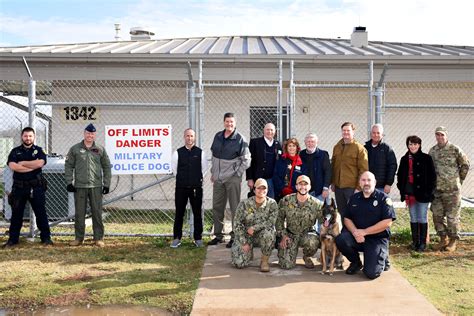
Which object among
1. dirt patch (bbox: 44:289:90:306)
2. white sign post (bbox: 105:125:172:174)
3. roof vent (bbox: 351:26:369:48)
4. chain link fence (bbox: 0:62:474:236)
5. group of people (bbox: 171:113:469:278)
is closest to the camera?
dirt patch (bbox: 44:289:90:306)

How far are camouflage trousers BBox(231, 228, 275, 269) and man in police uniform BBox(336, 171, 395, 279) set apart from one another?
0.80 metres

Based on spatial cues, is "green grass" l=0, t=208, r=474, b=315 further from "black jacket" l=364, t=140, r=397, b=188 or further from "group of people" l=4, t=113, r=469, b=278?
"black jacket" l=364, t=140, r=397, b=188

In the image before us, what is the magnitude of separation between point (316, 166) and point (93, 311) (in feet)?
11.1

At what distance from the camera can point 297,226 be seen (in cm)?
616

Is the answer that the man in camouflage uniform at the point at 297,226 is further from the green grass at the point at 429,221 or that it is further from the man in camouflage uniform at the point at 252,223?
the green grass at the point at 429,221

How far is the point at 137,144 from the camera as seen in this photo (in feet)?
25.1

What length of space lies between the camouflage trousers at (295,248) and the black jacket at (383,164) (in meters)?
1.41

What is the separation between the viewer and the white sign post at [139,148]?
7.63 m

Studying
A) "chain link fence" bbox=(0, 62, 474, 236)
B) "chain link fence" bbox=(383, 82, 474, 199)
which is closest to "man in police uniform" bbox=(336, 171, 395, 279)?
"chain link fence" bbox=(0, 62, 474, 236)

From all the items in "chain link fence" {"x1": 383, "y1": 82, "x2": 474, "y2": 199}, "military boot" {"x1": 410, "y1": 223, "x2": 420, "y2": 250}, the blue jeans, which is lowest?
"military boot" {"x1": 410, "y1": 223, "x2": 420, "y2": 250}

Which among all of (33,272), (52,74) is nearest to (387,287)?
(33,272)

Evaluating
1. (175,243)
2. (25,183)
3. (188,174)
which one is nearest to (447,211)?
(188,174)

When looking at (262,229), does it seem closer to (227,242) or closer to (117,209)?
(227,242)

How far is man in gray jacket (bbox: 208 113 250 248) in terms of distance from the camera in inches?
273
